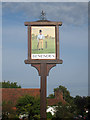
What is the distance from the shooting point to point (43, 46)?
15789mm

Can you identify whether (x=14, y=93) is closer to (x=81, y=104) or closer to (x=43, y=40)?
(x=81, y=104)

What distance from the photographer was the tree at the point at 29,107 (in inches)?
1209

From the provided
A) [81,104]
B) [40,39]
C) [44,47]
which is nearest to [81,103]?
[81,104]

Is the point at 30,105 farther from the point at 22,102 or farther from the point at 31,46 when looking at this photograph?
the point at 31,46

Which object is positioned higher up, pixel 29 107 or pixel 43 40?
pixel 43 40

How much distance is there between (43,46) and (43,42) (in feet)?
0.83

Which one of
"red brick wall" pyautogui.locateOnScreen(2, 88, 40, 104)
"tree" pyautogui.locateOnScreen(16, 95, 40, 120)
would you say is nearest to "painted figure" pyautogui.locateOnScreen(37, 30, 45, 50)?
"tree" pyautogui.locateOnScreen(16, 95, 40, 120)

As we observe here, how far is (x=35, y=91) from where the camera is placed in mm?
42094

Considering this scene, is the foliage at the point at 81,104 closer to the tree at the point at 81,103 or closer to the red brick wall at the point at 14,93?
the tree at the point at 81,103

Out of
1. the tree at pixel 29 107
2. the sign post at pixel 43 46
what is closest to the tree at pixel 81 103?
the tree at pixel 29 107

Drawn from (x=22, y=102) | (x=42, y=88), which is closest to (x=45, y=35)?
(x=42, y=88)

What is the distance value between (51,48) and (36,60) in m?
1.22

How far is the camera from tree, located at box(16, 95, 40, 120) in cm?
3070

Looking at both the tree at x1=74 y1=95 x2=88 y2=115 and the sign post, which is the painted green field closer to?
the sign post
